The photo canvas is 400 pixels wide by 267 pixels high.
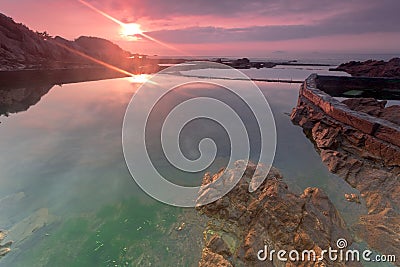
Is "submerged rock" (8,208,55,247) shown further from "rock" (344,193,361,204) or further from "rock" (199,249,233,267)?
"rock" (344,193,361,204)

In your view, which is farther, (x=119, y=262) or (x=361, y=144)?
(x=361, y=144)

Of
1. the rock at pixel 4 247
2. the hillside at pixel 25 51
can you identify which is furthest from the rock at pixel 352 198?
the hillside at pixel 25 51

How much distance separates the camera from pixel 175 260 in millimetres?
4840

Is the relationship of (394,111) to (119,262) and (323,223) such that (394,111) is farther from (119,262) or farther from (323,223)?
(119,262)

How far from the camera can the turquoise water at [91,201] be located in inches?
198

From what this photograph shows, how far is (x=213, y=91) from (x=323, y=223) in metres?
20.9

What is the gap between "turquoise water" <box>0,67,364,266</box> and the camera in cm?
504

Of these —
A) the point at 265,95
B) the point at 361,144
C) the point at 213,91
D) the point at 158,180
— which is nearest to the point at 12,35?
the point at 213,91

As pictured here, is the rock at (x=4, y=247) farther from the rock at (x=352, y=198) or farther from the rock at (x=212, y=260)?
the rock at (x=352, y=198)

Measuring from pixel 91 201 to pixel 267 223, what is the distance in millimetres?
5249

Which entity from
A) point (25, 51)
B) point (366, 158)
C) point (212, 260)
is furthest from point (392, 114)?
point (25, 51)

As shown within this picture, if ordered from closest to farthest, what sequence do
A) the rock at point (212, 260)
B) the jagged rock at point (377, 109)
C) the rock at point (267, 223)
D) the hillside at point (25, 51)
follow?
the rock at point (212, 260), the rock at point (267, 223), the jagged rock at point (377, 109), the hillside at point (25, 51)

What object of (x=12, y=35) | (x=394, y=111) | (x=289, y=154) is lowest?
(x=289, y=154)

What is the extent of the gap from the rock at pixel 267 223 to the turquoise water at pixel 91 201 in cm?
60
